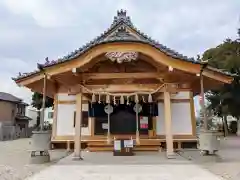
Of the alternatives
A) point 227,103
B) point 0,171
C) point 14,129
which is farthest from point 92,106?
point 227,103

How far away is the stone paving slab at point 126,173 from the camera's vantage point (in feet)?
17.8

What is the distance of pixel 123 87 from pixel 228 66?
2014 cm

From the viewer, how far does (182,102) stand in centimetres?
1162

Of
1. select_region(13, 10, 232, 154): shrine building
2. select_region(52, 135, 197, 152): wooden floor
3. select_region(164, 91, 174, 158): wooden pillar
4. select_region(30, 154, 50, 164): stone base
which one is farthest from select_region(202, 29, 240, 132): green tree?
select_region(30, 154, 50, 164): stone base

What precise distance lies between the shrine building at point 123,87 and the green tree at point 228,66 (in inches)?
632

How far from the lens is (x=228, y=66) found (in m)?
25.7

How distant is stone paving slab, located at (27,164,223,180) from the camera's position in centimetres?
541

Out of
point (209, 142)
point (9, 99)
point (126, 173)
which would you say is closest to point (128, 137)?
point (209, 142)

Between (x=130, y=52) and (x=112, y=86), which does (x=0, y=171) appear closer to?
(x=112, y=86)

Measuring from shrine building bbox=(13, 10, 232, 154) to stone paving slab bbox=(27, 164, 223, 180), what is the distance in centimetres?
171

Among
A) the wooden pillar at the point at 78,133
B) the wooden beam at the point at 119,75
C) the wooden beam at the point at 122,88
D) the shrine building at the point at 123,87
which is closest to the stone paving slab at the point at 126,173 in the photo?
the wooden pillar at the point at 78,133

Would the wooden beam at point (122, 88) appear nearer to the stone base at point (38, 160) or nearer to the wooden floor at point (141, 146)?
the stone base at point (38, 160)

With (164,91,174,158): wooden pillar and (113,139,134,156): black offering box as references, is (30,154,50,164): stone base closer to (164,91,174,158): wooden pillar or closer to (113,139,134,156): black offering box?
(113,139,134,156): black offering box

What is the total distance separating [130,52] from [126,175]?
3824 millimetres
